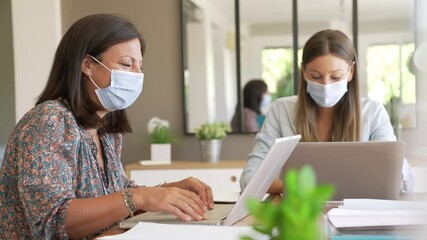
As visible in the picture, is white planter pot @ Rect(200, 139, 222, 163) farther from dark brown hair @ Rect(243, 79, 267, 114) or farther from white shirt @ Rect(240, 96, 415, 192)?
white shirt @ Rect(240, 96, 415, 192)

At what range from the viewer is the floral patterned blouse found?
1469 millimetres

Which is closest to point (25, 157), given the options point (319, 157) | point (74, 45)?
point (74, 45)

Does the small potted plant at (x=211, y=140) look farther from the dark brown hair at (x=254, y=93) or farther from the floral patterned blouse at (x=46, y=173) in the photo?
the floral patterned blouse at (x=46, y=173)

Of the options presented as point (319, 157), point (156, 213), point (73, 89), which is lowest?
point (156, 213)

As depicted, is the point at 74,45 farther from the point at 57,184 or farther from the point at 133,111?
the point at 133,111

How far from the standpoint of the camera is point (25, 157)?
150 centimetres

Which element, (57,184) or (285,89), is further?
(285,89)

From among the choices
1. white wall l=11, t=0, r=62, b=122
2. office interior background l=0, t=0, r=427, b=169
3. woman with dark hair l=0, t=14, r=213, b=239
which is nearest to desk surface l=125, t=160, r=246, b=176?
office interior background l=0, t=0, r=427, b=169

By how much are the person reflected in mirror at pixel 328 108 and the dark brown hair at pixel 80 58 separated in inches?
29.0

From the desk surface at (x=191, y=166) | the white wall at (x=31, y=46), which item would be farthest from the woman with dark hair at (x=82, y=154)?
the white wall at (x=31, y=46)

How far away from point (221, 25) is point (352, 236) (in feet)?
9.52

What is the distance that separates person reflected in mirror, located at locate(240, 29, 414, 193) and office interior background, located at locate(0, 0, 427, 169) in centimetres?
137

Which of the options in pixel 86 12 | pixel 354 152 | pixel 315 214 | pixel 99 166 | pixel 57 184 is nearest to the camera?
pixel 315 214

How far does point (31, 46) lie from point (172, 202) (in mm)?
2826
